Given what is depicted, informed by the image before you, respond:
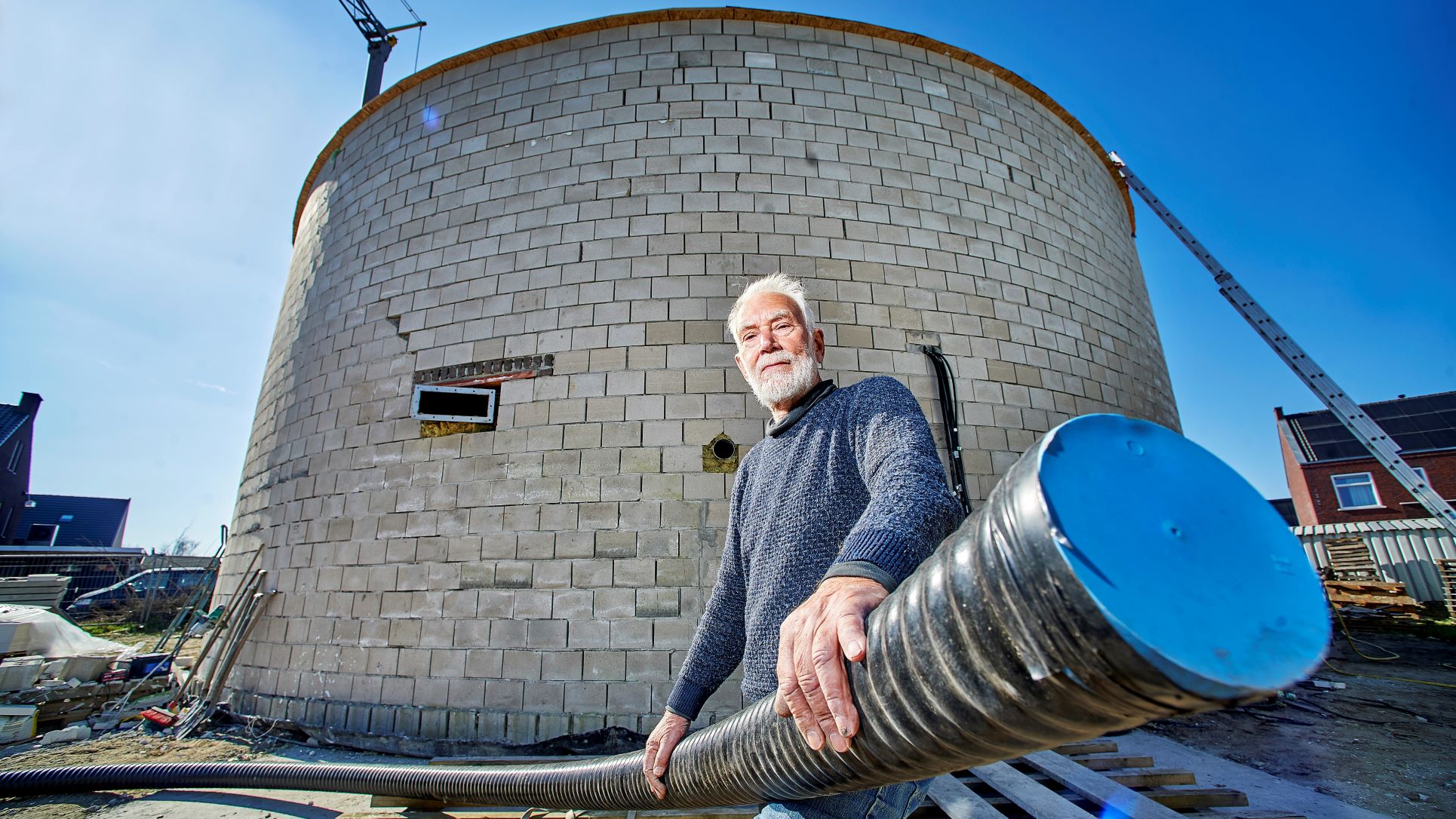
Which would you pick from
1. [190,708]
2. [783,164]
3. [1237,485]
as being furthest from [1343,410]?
[190,708]

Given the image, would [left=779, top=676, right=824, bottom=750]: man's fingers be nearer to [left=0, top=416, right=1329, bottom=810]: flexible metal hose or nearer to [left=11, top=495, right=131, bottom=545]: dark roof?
[left=0, top=416, right=1329, bottom=810]: flexible metal hose

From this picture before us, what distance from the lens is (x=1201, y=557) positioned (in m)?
0.53

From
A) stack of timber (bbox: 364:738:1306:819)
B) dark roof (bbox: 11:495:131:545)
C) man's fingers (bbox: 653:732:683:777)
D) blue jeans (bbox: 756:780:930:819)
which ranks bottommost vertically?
stack of timber (bbox: 364:738:1306:819)

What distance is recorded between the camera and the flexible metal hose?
0.49 meters

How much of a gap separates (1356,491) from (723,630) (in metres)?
24.8

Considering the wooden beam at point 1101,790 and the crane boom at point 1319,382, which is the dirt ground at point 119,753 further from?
the crane boom at point 1319,382

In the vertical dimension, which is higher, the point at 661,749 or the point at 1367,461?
the point at 1367,461

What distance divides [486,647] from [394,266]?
3.30 meters

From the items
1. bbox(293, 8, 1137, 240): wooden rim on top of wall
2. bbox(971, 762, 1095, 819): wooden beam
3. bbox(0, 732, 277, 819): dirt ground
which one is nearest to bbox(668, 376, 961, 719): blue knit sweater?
bbox(971, 762, 1095, 819): wooden beam

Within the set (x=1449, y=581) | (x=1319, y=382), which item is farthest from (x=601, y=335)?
(x=1449, y=581)

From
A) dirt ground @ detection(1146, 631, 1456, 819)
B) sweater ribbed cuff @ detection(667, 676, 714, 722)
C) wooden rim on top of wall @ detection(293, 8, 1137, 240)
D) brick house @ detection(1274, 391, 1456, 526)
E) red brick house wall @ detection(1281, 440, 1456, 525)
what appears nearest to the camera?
sweater ribbed cuff @ detection(667, 676, 714, 722)

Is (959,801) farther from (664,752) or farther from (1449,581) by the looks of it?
(1449,581)

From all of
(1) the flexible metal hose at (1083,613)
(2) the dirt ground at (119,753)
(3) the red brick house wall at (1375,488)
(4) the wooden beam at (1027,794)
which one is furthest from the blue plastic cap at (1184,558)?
(3) the red brick house wall at (1375,488)

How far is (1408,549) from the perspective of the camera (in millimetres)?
11734
